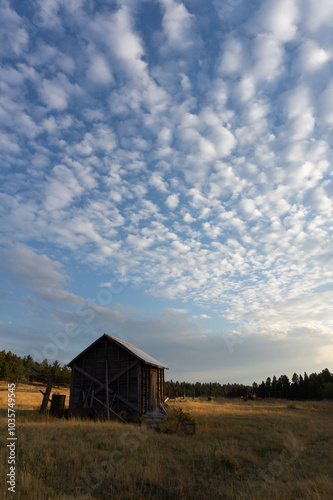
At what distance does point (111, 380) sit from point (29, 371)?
177ft

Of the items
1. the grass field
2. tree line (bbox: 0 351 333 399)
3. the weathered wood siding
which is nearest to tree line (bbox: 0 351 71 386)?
tree line (bbox: 0 351 333 399)

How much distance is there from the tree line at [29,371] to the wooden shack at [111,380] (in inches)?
1563

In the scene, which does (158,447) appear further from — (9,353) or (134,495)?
(9,353)

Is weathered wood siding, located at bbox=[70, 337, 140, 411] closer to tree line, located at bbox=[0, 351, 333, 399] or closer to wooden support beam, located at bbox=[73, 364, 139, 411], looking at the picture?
wooden support beam, located at bbox=[73, 364, 139, 411]

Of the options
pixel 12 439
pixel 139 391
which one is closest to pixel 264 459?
pixel 12 439

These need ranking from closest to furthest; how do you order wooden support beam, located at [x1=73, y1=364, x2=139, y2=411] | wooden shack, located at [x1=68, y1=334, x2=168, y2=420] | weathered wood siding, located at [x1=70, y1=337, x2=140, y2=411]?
wooden support beam, located at [x1=73, y1=364, x2=139, y2=411] → wooden shack, located at [x1=68, y1=334, x2=168, y2=420] → weathered wood siding, located at [x1=70, y1=337, x2=140, y2=411]

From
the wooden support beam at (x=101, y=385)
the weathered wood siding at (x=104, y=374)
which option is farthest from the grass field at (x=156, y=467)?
the weathered wood siding at (x=104, y=374)

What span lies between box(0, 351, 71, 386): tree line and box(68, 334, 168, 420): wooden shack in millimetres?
39701

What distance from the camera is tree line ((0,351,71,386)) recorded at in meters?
60.2

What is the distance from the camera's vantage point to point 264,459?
39.5 feet

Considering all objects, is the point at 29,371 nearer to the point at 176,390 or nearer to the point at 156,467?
the point at 176,390

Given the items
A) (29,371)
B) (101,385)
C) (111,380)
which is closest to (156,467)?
(111,380)

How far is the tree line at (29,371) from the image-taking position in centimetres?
6022

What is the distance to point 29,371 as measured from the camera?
6669cm
